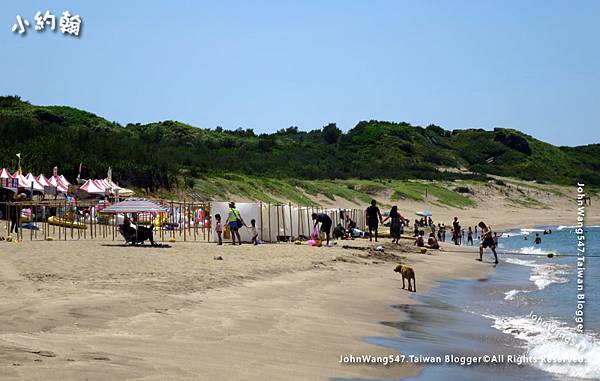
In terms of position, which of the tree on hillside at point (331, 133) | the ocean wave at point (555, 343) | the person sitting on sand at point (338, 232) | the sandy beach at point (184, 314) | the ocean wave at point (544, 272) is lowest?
the ocean wave at point (555, 343)

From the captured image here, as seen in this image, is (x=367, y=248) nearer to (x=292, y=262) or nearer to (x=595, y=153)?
(x=292, y=262)

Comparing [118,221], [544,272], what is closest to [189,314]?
[544,272]

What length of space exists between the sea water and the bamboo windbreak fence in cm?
843

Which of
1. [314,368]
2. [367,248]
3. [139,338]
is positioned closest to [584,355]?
[314,368]

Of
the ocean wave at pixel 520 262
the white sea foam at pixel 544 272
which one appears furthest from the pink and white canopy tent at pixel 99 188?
the white sea foam at pixel 544 272

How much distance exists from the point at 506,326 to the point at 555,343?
1.96m

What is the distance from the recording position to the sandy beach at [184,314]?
702 centimetres

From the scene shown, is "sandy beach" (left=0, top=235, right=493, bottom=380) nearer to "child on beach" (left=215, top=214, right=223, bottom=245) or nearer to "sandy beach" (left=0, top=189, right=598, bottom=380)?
"sandy beach" (left=0, top=189, right=598, bottom=380)

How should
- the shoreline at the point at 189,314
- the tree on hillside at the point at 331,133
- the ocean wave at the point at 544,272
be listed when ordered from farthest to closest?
the tree on hillside at the point at 331,133 < the ocean wave at the point at 544,272 < the shoreline at the point at 189,314

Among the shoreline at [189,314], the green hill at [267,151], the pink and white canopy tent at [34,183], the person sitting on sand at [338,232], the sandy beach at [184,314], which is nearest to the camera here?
the sandy beach at [184,314]

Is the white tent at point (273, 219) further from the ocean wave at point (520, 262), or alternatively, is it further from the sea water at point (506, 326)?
the sea water at point (506, 326)

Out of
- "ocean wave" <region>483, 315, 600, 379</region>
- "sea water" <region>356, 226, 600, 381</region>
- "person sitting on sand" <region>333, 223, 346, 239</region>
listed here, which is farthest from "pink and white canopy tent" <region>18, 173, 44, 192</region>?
"ocean wave" <region>483, 315, 600, 379</region>

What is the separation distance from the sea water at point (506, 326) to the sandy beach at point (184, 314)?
0.57m

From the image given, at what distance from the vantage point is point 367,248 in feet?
85.3
